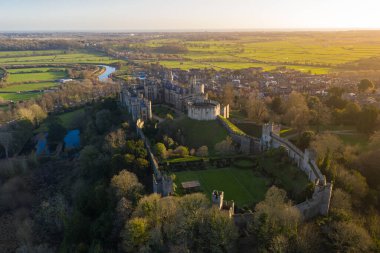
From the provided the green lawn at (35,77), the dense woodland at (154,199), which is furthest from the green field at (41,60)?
the dense woodland at (154,199)

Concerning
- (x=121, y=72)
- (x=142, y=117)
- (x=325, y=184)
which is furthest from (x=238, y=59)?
(x=325, y=184)

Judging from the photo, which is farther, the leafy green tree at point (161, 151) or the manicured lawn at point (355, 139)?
the manicured lawn at point (355, 139)

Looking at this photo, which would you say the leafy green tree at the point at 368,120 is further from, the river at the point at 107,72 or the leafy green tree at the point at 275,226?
the river at the point at 107,72

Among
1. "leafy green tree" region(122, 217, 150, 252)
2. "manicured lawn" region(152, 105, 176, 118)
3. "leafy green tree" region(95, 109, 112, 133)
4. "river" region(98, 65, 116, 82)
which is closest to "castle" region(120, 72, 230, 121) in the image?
"manicured lawn" region(152, 105, 176, 118)

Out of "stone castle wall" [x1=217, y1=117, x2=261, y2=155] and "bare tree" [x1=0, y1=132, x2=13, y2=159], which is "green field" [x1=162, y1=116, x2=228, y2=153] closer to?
"stone castle wall" [x1=217, y1=117, x2=261, y2=155]

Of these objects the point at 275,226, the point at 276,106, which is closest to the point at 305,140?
the point at 276,106

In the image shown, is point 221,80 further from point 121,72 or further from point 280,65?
point 121,72

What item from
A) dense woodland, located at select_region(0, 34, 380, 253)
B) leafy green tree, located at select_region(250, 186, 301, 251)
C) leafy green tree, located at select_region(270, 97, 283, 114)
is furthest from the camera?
leafy green tree, located at select_region(270, 97, 283, 114)
